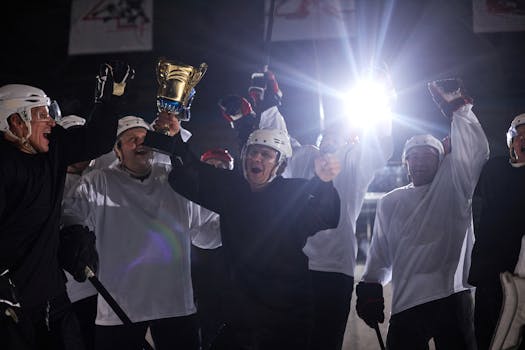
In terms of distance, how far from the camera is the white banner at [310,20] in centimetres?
1098

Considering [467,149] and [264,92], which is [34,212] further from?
[467,149]

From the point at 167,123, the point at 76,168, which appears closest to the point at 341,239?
the point at 167,123

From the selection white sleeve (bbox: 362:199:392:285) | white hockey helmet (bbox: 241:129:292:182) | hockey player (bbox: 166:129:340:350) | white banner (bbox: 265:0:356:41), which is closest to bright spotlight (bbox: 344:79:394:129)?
white sleeve (bbox: 362:199:392:285)

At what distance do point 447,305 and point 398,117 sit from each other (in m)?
7.67

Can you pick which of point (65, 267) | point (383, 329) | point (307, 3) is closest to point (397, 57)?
point (307, 3)

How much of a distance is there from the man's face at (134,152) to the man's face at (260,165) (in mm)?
892

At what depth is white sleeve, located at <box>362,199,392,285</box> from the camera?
450cm

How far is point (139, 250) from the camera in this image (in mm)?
3775

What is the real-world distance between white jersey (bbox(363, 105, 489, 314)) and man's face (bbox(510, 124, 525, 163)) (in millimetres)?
279

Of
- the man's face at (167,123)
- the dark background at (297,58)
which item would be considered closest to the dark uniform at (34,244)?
the man's face at (167,123)

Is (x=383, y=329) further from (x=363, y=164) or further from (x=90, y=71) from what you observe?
(x=90, y=71)

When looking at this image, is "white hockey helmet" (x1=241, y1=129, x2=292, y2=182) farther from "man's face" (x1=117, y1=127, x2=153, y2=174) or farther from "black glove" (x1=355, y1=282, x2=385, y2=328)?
"black glove" (x1=355, y1=282, x2=385, y2=328)

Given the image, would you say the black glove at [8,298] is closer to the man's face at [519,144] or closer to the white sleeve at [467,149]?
the white sleeve at [467,149]

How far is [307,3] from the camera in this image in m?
11.2
